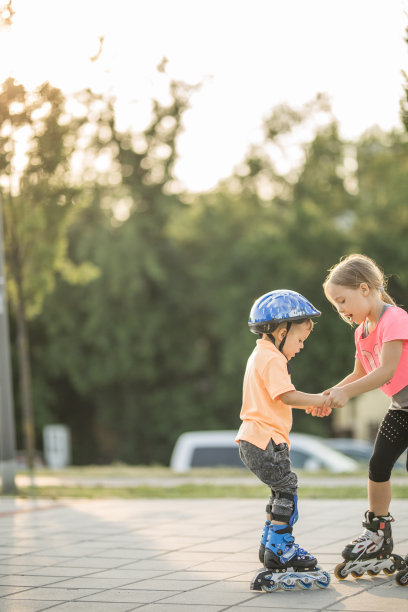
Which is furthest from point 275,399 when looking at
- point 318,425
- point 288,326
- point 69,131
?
point 318,425

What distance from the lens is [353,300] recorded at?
5.24 meters

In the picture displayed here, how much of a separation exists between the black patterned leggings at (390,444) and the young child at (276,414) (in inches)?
13.4

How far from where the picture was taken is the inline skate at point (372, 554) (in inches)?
Answer: 208

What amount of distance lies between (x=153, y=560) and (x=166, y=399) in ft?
89.7

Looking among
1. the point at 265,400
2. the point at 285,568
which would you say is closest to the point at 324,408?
the point at 265,400

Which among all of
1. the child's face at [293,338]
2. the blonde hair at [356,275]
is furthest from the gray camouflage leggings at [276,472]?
the blonde hair at [356,275]

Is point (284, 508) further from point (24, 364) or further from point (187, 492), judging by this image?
point (24, 364)

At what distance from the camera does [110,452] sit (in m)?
37.5

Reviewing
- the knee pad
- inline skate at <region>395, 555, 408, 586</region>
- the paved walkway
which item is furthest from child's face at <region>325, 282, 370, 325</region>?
the paved walkway

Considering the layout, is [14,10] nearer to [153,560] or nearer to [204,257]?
[153,560]

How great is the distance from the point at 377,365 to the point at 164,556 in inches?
80.7

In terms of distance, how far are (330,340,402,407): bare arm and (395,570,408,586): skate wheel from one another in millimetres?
905

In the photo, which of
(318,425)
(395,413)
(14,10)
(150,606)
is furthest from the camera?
(318,425)

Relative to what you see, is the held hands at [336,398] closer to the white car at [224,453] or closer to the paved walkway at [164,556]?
the paved walkway at [164,556]
